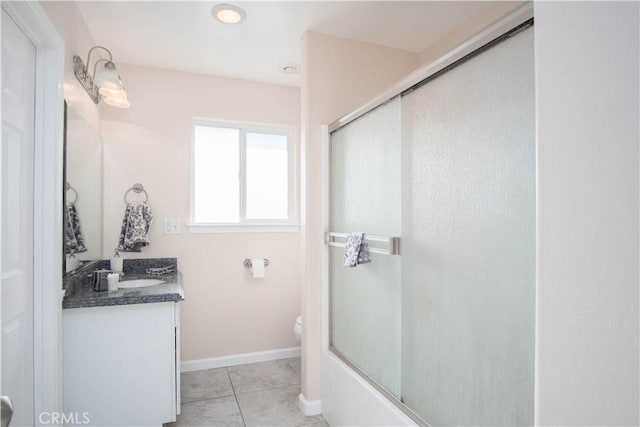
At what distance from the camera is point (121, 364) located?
183 centimetres

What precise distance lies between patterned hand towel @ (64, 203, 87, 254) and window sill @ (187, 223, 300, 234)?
83 cm

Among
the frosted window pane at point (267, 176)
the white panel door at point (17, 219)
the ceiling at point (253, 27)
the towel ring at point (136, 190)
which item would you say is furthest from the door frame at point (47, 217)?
the frosted window pane at point (267, 176)

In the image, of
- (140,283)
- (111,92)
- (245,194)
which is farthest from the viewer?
(245,194)

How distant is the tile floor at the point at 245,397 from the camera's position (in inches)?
85.9

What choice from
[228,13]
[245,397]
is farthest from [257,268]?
[228,13]

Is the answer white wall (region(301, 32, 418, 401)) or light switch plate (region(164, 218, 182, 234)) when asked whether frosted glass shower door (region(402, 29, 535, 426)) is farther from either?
light switch plate (region(164, 218, 182, 234))

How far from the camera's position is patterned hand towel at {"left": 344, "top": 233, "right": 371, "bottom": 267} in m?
1.78

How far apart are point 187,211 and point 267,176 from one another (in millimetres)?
728

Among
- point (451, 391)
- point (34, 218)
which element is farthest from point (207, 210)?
point (451, 391)

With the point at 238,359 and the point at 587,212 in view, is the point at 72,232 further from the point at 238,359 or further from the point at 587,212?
the point at 587,212

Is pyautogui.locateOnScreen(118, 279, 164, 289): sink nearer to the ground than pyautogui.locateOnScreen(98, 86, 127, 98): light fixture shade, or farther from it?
nearer to the ground

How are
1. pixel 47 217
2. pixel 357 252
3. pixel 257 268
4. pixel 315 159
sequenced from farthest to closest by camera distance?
pixel 257 268, pixel 315 159, pixel 357 252, pixel 47 217

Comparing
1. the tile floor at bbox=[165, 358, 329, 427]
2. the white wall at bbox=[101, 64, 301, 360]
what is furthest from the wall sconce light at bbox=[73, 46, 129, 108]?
the tile floor at bbox=[165, 358, 329, 427]

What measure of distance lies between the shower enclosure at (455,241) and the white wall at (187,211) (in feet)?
4.51
